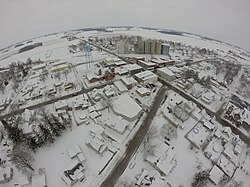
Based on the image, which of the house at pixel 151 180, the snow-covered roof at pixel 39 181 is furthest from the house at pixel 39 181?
the house at pixel 151 180

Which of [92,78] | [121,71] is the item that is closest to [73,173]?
[92,78]

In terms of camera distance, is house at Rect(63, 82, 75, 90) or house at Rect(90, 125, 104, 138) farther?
house at Rect(63, 82, 75, 90)

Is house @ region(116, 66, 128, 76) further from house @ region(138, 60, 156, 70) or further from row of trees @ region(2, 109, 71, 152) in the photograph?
row of trees @ region(2, 109, 71, 152)

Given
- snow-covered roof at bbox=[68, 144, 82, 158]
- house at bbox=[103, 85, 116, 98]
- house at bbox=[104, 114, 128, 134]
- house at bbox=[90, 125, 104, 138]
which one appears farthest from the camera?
house at bbox=[103, 85, 116, 98]

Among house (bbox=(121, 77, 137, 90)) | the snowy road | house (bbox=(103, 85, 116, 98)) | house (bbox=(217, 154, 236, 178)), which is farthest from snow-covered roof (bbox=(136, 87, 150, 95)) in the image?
house (bbox=(217, 154, 236, 178))

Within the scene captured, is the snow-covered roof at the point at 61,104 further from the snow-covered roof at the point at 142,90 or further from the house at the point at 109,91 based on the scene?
the snow-covered roof at the point at 142,90

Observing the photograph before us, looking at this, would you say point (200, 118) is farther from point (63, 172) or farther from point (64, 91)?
point (64, 91)

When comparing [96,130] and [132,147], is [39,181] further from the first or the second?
[132,147]
